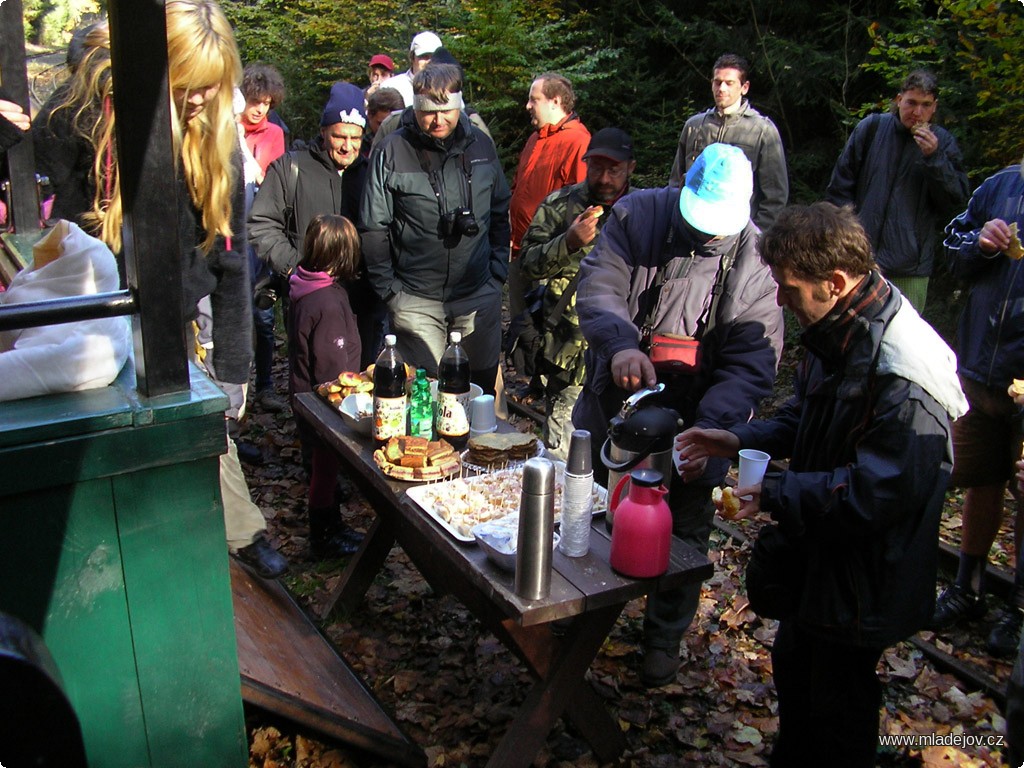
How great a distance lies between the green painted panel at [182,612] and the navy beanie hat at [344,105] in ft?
11.9

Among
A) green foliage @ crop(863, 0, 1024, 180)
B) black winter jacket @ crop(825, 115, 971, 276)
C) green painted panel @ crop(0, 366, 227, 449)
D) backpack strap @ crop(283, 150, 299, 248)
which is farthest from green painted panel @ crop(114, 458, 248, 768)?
green foliage @ crop(863, 0, 1024, 180)

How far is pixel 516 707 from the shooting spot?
3.71 meters

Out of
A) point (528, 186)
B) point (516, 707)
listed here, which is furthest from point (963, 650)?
point (528, 186)

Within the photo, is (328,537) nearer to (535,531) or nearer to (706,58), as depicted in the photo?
(535,531)

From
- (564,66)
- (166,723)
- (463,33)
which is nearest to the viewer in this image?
(166,723)

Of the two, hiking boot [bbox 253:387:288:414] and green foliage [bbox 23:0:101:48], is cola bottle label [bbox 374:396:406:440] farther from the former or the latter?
green foliage [bbox 23:0:101:48]

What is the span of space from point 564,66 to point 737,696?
9433 mm

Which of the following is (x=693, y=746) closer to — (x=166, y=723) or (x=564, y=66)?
(x=166, y=723)

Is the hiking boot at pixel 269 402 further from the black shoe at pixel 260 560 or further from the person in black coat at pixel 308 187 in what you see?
the black shoe at pixel 260 560

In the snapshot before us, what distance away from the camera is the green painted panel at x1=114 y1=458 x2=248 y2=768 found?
87.2 inches

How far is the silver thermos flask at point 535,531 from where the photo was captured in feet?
8.22

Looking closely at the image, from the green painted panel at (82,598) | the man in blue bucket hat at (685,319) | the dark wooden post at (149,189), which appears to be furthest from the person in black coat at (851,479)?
the green painted panel at (82,598)

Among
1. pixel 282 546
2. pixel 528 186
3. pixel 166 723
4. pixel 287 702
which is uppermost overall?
pixel 528 186

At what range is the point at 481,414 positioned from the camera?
3.74 meters
